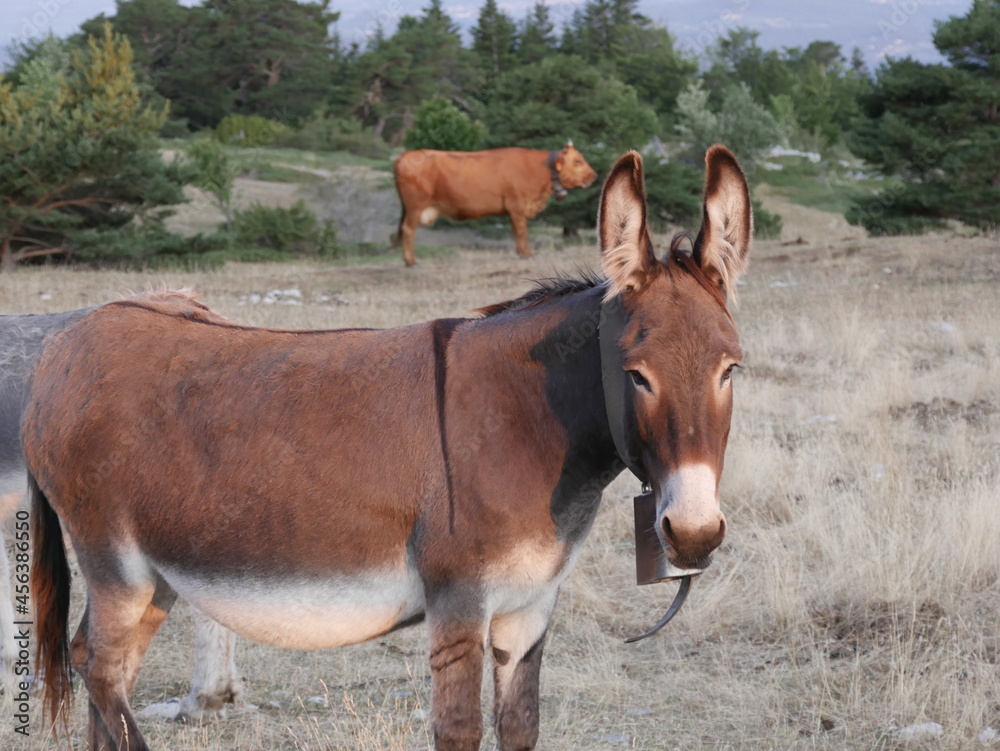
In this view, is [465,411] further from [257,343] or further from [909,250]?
[909,250]

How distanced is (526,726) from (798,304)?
1130 centimetres

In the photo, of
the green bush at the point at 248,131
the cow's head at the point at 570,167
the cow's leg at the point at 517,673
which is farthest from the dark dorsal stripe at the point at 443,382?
the green bush at the point at 248,131

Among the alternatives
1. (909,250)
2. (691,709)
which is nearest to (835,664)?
(691,709)

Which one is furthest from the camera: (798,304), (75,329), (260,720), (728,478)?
(798,304)

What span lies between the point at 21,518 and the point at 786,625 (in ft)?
13.5

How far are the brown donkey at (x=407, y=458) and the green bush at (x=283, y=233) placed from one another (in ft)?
71.3

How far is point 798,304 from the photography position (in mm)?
13531

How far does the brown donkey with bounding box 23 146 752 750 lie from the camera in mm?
2670

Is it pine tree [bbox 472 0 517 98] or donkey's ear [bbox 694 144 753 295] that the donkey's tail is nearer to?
donkey's ear [bbox 694 144 753 295]

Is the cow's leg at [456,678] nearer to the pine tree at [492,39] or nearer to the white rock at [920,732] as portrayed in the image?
the white rock at [920,732]

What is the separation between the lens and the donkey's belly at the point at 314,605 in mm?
2984

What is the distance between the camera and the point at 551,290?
3211mm

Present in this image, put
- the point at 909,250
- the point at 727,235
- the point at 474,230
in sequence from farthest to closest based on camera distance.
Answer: the point at 474,230 < the point at 909,250 < the point at 727,235

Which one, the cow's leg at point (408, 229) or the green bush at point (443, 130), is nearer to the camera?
the cow's leg at point (408, 229)
